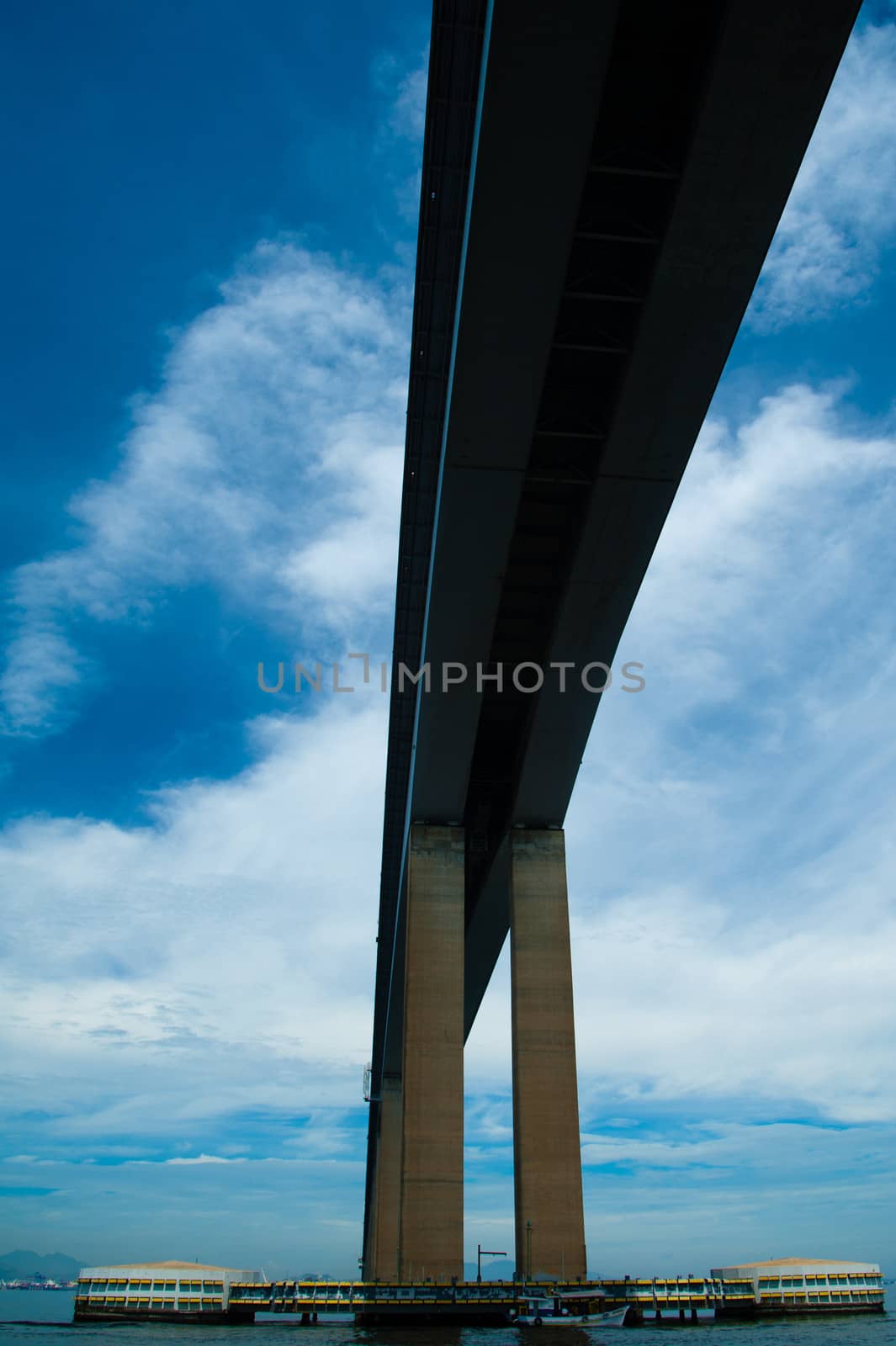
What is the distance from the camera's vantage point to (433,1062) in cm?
3073

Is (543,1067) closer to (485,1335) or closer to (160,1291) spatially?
(485,1335)

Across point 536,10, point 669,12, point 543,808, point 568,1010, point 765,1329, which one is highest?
point 669,12

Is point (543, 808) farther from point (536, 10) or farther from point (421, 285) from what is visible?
point (536, 10)

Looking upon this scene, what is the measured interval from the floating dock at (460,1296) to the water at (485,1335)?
2.21 feet

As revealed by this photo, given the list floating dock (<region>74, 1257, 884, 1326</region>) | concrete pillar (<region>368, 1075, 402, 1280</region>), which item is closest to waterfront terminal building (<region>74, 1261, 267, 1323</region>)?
floating dock (<region>74, 1257, 884, 1326</region>)

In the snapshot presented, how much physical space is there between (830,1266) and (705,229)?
137ft

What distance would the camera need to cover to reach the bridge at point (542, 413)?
50.9ft

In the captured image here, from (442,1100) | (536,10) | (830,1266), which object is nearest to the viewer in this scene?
(536,10)

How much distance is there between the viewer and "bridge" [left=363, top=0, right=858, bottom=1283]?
Result: 15.5 meters

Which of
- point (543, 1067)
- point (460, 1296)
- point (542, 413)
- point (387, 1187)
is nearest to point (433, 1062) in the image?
point (543, 1067)

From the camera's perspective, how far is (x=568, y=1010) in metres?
31.3

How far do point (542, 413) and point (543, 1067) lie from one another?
62.6 feet

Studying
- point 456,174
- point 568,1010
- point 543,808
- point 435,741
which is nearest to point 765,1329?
point 568,1010

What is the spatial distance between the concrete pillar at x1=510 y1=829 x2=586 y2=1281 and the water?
2.25 meters
